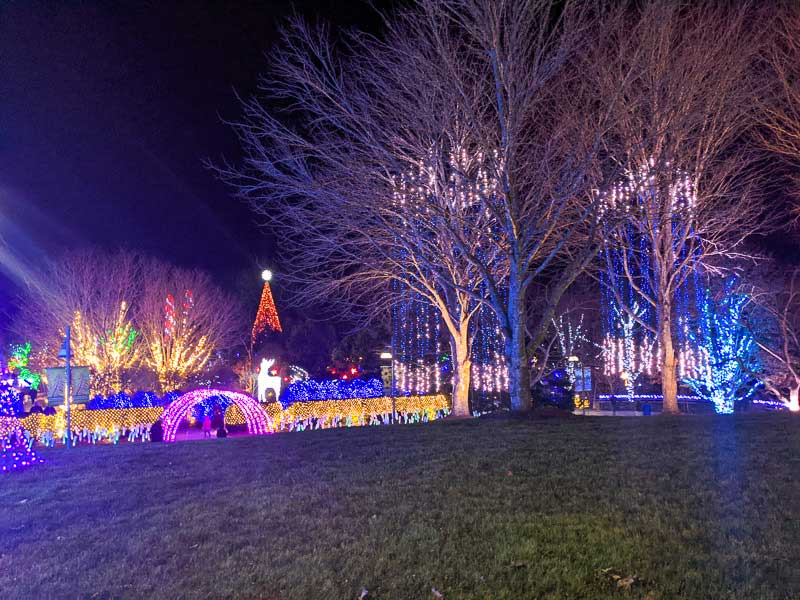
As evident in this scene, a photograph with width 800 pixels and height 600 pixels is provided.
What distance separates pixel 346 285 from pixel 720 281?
21339 millimetres

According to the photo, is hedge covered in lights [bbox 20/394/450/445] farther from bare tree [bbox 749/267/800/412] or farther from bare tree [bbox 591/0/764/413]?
bare tree [bbox 749/267/800/412]

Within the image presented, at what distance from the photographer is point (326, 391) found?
25438 mm

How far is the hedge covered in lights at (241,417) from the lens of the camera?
1867 centimetres

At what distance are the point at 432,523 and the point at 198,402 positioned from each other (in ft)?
49.7

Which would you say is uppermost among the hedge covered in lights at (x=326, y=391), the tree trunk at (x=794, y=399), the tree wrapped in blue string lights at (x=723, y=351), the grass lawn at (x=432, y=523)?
the tree wrapped in blue string lights at (x=723, y=351)

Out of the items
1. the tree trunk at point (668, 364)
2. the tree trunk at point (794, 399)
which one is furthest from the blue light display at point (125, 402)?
the tree trunk at point (794, 399)

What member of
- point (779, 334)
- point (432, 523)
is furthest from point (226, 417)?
point (779, 334)

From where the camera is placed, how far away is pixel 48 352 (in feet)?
111

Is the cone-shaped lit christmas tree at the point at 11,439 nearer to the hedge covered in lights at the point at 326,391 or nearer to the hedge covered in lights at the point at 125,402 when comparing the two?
the hedge covered in lights at the point at 326,391

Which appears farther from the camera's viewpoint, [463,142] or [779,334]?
[779,334]

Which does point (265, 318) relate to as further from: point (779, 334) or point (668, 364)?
point (779, 334)

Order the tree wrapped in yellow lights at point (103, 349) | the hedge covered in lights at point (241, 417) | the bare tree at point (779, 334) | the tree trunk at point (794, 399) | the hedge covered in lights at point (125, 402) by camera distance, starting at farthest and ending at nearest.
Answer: the tree wrapped in yellow lights at point (103, 349) → the tree trunk at point (794, 399) → the bare tree at point (779, 334) → the hedge covered in lights at point (125, 402) → the hedge covered in lights at point (241, 417)

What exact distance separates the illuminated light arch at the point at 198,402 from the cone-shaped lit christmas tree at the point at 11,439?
286 inches

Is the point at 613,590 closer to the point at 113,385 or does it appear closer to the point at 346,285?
the point at 346,285
